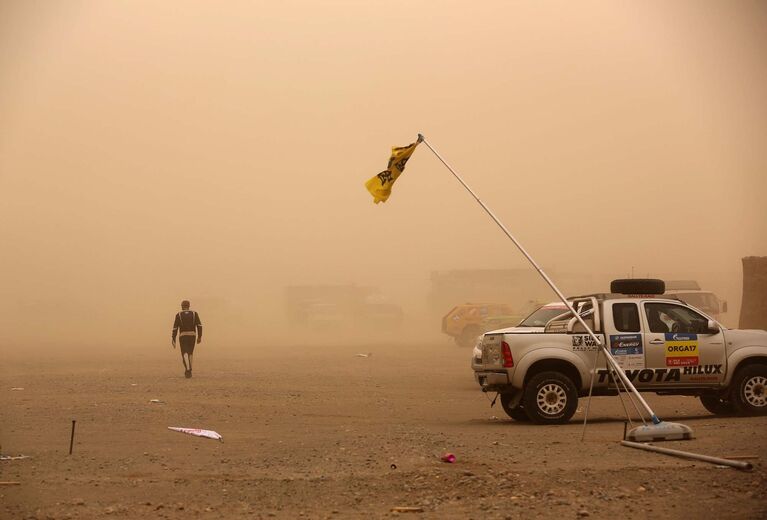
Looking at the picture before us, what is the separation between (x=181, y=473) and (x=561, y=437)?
4.96 meters

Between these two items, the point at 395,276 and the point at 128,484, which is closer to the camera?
the point at 128,484

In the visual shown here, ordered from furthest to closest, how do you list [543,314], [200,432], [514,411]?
1. [543,314]
2. [514,411]
3. [200,432]

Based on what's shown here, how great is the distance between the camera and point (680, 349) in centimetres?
1484

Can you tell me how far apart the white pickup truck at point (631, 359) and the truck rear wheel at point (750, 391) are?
0.01 metres

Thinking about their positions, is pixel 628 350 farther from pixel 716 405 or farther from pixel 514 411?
pixel 716 405

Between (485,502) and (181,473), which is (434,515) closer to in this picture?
(485,502)

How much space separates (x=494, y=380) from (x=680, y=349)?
2787mm

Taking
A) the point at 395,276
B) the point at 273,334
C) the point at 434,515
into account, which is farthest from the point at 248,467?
the point at 395,276

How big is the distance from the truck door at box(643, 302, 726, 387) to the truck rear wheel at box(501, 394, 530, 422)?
80.1 inches

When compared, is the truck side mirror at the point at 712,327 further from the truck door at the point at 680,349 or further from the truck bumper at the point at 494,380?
the truck bumper at the point at 494,380

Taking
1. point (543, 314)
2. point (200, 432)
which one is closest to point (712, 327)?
point (543, 314)

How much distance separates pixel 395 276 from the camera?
81.1 m

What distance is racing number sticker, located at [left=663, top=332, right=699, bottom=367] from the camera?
14.8m

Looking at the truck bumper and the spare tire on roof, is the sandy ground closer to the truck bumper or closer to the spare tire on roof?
the truck bumper
